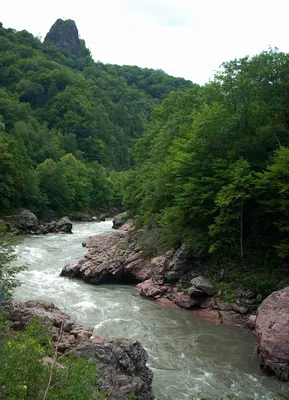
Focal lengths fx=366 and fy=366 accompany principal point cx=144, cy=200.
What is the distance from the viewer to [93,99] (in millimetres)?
115562

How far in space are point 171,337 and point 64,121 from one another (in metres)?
86.1

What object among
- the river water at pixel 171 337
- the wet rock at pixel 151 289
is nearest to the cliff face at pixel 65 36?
the river water at pixel 171 337

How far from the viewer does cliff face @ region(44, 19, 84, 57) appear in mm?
154250

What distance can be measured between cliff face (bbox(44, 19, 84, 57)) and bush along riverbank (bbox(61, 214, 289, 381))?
14789 centimetres

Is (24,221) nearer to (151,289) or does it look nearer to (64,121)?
(151,289)

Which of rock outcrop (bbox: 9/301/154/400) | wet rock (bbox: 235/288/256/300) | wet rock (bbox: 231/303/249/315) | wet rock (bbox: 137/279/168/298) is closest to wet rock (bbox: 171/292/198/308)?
wet rock (bbox: 137/279/168/298)

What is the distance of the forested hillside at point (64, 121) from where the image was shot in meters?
52.8

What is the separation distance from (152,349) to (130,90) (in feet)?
462

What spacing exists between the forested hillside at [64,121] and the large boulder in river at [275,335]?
1342 inches

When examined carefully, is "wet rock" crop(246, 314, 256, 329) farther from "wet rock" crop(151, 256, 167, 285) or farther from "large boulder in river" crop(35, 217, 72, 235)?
"large boulder in river" crop(35, 217, 72, 235)

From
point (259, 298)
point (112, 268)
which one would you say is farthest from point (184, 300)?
point (112, 268)

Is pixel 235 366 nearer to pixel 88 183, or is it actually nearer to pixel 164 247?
pixel 164 247

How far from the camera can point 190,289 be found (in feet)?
63.2

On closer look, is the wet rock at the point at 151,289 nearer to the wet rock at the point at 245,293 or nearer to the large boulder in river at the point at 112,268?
the large boulder in river at the point at 112,268
